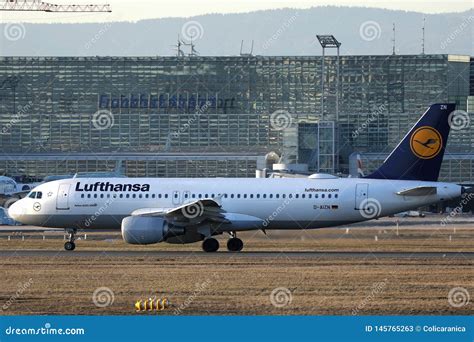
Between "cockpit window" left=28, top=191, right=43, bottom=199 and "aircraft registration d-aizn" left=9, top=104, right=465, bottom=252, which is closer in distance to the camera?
"aircraft registration d-aizn" left=9, top=104, right=465, bottom=252

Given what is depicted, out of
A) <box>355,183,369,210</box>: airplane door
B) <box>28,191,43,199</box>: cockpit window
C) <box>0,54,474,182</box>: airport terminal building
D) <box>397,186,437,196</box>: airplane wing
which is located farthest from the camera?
<box>0,54,474,182</box>: airport terminal building

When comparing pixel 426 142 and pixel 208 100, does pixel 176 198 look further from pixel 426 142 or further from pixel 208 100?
pixel 208 100

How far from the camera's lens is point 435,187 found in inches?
2112

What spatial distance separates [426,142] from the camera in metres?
55.7

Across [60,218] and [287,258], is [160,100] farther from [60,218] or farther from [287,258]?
[287,258]

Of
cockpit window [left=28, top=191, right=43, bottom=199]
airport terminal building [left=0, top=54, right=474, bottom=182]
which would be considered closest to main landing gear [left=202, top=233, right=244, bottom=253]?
cockpit window [left=28, top=191, right=43, bottom=199]

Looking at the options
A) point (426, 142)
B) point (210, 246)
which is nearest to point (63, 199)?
point (210, 246)

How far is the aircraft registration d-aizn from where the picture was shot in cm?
5353

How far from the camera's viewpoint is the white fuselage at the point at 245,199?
54.1 meters

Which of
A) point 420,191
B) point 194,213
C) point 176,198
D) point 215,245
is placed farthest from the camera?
point 176,198

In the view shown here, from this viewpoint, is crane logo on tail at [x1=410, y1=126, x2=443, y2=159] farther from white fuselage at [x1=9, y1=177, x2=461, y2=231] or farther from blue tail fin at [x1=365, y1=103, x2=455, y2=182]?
white fuselage at [x1=9, y1=177, x2=461, y2=231]

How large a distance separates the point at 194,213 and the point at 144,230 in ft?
8.03

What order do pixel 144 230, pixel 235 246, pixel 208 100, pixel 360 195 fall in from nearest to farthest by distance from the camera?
pixel 144 230 → pixel 235 246 → pixel 360 195 → pixel 208 100

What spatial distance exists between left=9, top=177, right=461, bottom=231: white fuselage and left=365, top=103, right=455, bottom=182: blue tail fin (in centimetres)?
68
